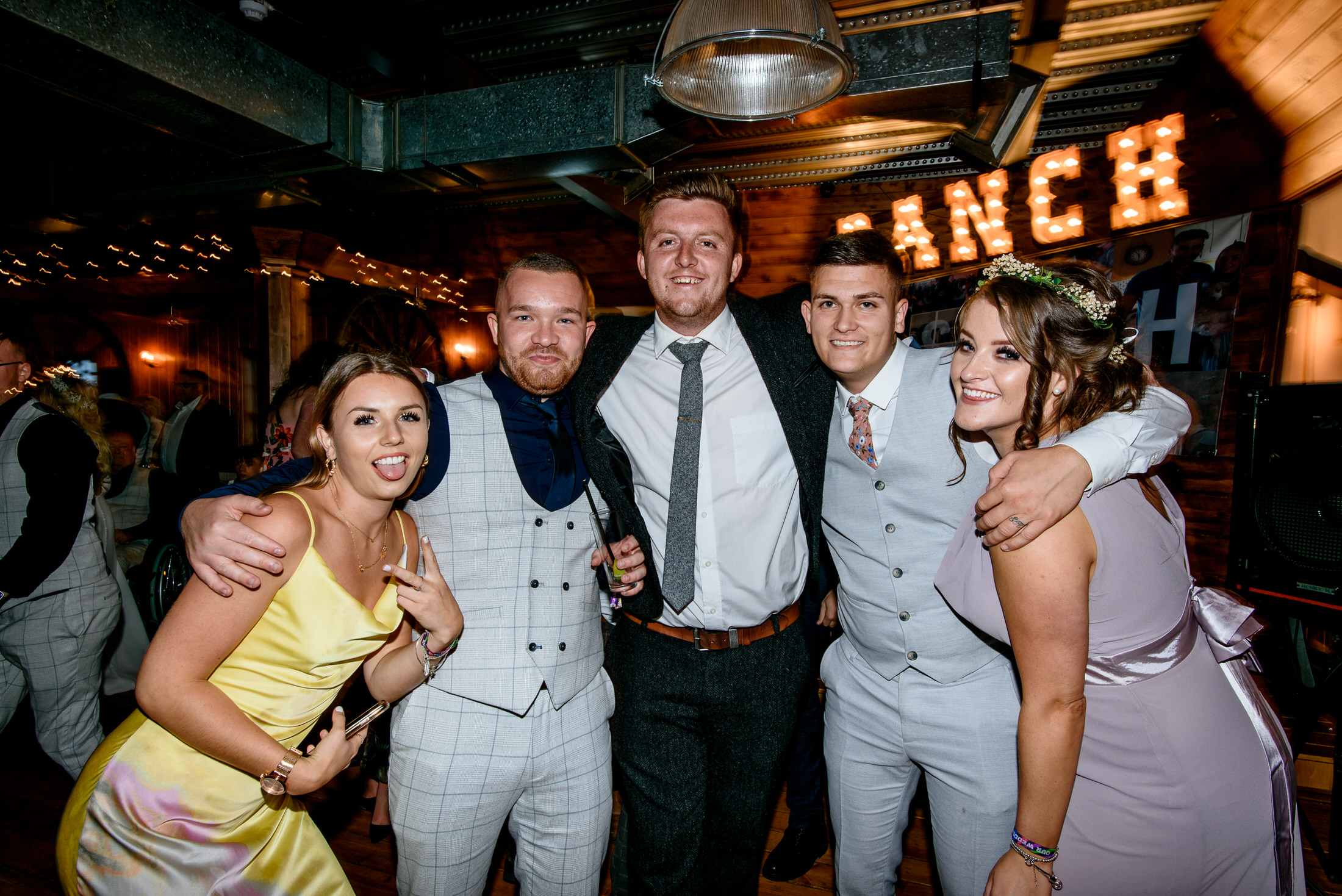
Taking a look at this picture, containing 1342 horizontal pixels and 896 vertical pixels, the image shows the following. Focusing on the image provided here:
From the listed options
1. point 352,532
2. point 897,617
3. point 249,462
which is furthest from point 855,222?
point 249,462

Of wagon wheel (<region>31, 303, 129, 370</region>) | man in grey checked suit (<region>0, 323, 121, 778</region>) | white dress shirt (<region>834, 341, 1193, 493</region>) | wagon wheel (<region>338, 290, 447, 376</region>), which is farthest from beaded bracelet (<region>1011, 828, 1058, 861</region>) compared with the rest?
wagon wheel (<region>31, 303, 129, 370</region>)

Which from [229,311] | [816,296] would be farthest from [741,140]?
[229,311]

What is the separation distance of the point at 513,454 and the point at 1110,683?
1416 millimetres

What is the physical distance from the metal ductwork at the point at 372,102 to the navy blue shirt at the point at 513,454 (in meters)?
1.77

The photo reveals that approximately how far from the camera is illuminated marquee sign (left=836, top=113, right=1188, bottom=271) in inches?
163

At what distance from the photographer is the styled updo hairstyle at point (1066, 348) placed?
1.39 meters

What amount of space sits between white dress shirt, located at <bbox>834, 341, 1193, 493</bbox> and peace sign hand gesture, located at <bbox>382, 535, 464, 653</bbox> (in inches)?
43.9

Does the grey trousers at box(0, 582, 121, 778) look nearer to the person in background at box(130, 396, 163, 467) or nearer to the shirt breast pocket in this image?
the shirt breast pocket

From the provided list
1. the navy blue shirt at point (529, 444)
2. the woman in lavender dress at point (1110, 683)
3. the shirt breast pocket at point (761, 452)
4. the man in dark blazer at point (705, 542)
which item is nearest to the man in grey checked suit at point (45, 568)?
the navy blue shirt at point (529, 444)

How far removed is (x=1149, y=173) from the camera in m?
4.21

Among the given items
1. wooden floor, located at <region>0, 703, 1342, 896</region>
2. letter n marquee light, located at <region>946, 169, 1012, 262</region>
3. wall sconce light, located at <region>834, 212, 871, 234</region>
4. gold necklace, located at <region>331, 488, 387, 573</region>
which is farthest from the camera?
wall sconce light, located at <region>834, 212, 871, 234</region>

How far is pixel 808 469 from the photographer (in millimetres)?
1838

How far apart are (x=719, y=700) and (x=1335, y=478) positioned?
253 cm

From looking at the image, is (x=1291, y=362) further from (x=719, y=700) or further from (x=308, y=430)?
(x=308, y=430)
